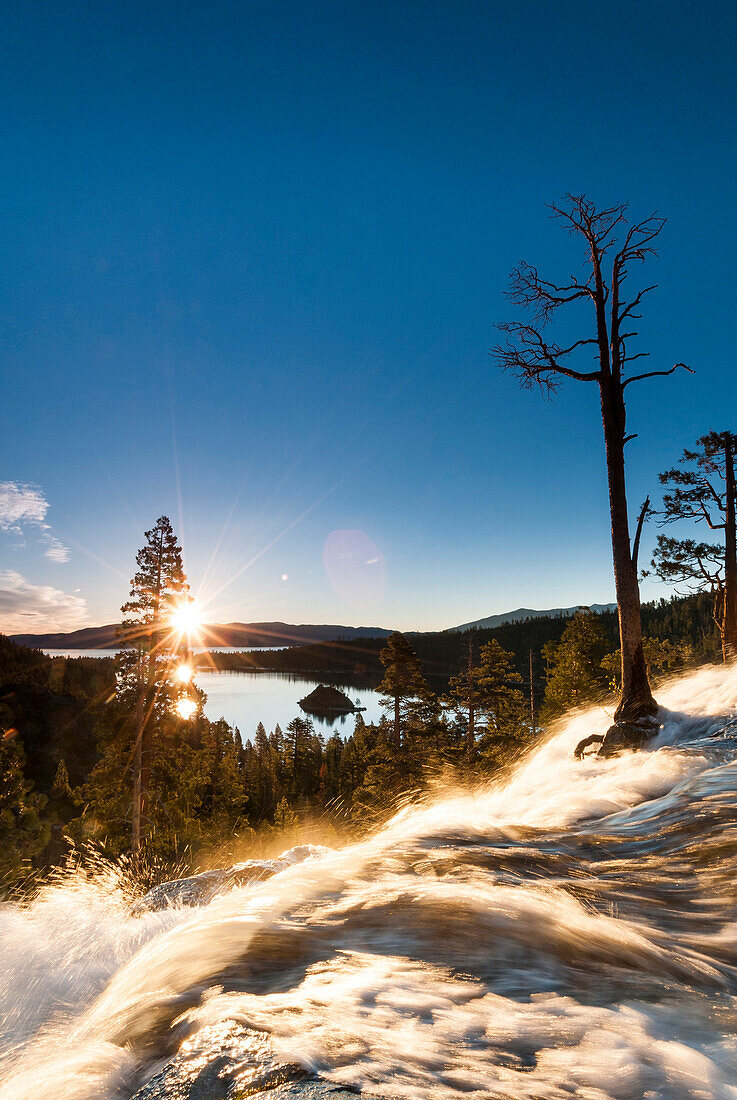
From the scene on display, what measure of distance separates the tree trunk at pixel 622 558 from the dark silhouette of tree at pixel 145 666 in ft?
66.6

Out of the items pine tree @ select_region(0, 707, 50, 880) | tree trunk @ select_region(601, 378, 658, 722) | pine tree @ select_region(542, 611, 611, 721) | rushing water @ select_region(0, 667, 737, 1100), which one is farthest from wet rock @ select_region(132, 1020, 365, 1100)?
pine tree @ select_region(542, 611, 611, 721)

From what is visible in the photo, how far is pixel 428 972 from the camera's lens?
2254 mm

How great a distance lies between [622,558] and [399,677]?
21.3m

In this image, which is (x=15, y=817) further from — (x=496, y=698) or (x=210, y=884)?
(x=210, y=884)

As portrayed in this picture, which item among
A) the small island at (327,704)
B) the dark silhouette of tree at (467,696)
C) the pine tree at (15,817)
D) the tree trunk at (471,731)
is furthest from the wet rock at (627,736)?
the small island at (327,704)

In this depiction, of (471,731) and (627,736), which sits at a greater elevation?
(627,736)

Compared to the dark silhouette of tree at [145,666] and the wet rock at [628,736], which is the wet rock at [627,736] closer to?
the wet rock at [628,736]

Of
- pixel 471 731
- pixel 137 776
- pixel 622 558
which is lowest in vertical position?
pixel 137 776

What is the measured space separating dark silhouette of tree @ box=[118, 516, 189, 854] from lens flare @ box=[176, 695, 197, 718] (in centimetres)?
46

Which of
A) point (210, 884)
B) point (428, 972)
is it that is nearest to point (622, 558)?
point (210, 884)

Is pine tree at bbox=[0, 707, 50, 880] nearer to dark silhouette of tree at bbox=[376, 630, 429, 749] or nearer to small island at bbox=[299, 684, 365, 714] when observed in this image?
dark silhouette of tree at bbox=[376, 630, 429, 749]

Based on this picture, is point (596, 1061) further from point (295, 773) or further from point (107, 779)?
point (295, 773)

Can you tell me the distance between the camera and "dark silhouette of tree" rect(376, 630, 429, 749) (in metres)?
28.8

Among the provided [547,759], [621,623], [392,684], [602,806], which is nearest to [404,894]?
[602,806]
